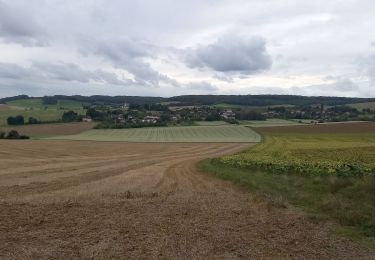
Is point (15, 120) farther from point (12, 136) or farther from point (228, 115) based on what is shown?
point (228, 115)

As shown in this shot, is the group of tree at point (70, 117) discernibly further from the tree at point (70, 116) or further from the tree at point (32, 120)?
the tree at point (32, 120)

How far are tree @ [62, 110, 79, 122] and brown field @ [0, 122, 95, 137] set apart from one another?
869cm

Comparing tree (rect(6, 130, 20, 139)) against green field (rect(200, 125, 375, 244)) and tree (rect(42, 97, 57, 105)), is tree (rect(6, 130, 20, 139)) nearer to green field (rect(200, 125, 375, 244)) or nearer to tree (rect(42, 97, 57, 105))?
green field (rect(200, 125, 375, 244))

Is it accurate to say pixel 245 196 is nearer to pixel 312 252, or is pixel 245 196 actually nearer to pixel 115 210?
pixel 115 210

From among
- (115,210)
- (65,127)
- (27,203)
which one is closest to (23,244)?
(115,210)

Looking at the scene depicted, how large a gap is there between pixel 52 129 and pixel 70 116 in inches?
948

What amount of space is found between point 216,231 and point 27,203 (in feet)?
23.1

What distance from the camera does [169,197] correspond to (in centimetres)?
1706

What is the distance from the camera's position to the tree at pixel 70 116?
125875 mm

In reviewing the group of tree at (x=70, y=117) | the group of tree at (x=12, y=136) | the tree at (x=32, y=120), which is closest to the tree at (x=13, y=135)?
the group of tree at (x=12, y=136)

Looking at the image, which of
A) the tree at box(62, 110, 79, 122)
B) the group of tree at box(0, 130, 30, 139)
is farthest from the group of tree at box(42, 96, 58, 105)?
the group of tree at box(0, 130, 30, 139)

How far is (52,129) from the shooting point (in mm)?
105125

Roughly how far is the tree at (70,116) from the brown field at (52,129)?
869 cm

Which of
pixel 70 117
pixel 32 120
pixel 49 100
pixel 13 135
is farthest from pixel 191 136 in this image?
pixel 49 100
